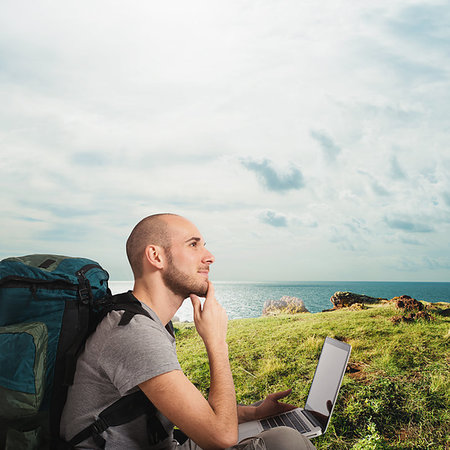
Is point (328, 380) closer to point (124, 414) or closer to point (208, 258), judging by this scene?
Answer: point (208, 258)

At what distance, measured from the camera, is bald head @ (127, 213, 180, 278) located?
2.55 meters

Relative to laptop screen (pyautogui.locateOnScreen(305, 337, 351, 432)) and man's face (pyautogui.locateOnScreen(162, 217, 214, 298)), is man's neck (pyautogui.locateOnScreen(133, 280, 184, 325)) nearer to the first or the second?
man's face (pyautogui.locateOnScreen(162, 217, 214, 298))

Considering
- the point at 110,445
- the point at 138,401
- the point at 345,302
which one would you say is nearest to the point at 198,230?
the point at 138,401

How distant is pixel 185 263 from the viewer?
2500 mm

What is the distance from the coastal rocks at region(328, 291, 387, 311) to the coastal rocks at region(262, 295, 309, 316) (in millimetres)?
1179

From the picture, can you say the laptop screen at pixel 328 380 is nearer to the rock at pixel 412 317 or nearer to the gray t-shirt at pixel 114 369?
the gray t-shirt at pixel 114 369

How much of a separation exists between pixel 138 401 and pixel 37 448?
0.49 meters

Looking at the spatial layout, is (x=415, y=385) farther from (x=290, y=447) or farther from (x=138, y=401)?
(x=138, y=401)

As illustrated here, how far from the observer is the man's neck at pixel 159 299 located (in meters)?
2.44

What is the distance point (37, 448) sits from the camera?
1914 millimetres

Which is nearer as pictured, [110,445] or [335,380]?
[110,445]

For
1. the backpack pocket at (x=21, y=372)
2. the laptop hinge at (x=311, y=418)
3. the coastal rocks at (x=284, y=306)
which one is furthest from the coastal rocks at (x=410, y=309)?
the backpack pocket at (x=21, y=372)

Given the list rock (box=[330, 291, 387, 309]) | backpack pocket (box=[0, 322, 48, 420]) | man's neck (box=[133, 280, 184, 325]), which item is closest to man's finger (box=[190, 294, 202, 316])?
man's neck (box=[133, 280, 184, 325])

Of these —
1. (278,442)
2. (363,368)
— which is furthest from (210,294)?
(363,368)
